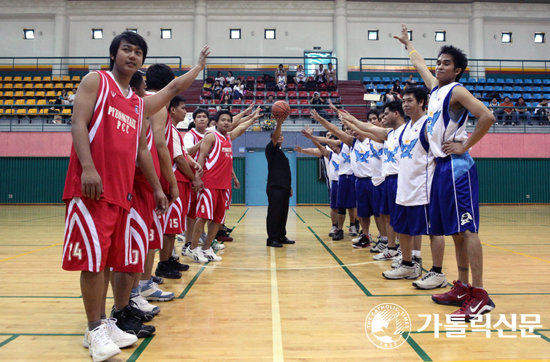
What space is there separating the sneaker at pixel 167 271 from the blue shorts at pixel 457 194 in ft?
8.41

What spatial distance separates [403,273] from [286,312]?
1.61 m

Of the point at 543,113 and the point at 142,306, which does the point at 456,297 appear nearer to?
the point at 142,306

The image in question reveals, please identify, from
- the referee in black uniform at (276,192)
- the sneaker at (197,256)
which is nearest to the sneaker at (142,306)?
the sneaker at (197,256)

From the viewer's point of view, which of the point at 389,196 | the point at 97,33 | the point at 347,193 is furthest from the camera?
the point at 97,33

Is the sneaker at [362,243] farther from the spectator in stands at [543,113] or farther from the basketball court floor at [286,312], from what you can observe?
the spectator in stands at [543,113]

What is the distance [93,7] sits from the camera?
20.6 metres

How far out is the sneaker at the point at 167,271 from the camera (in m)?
4.03

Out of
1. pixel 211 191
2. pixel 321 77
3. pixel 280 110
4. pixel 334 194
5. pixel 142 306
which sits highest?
pixel 321 77

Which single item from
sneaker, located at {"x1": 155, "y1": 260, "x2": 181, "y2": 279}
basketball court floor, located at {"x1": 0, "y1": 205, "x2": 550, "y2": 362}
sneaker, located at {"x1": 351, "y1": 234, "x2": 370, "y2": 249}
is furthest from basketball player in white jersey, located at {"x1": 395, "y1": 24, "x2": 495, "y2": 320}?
sneaker, located at {"x1": 351, "y1": 234, "x2": 370, "y2": 249}

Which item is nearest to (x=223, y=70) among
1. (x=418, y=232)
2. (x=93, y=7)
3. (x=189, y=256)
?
(x=93, y=7)

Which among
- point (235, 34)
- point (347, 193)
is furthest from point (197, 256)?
point (235, 34)

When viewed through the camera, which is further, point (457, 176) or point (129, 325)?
point (457, 176)

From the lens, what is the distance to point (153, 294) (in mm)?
3209

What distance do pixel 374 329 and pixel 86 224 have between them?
187cm
